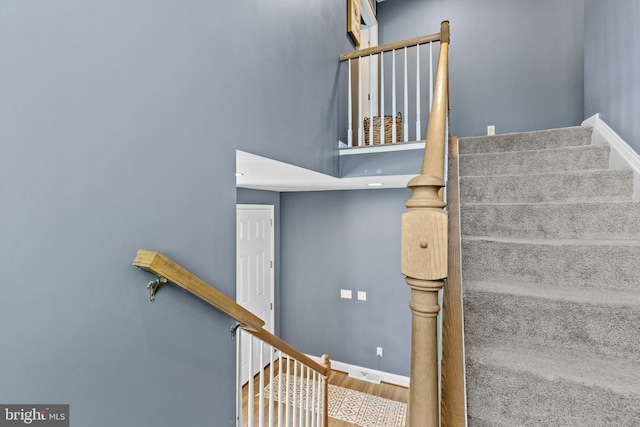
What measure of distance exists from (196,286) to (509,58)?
Result: 4135mm

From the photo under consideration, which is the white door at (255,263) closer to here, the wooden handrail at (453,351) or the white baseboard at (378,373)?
the white baseboard at (378,373)

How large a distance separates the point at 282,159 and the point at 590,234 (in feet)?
5.35

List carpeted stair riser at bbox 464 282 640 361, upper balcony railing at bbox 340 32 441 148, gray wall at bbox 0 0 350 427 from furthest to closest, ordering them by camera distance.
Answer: upper balcony railing at bbox 340 32 441 148, carpeted stair riser at bbox 464 282 640 361, gray wall at bbox 0 0 350 427

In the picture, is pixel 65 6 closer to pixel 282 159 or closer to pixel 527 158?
pixel 282 159

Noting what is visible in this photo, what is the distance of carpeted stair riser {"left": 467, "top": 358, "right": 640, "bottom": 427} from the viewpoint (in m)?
0.86

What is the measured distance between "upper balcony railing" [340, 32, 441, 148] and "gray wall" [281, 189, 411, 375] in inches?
38.5

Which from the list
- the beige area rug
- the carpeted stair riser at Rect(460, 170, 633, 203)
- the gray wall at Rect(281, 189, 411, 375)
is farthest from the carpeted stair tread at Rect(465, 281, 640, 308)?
the beige area rug

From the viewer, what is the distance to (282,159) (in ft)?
5.29

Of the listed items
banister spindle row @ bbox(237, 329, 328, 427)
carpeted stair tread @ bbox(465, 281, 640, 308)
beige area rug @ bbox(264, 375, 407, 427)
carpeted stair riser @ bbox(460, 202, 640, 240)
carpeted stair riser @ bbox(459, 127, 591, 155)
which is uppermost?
carpeted stair riser @ bbox(459, 127, 591, 155)

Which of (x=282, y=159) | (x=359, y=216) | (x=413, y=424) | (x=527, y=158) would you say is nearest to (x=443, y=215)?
(x=413, y=424)

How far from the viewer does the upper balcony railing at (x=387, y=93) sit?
2.24 meters

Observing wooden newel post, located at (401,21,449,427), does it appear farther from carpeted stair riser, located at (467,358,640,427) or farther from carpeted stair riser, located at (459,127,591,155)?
carpeted stair riser, located at (459,127,591,155)

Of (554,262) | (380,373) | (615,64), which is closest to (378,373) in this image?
(380,373)

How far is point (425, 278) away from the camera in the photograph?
0.55 meters
